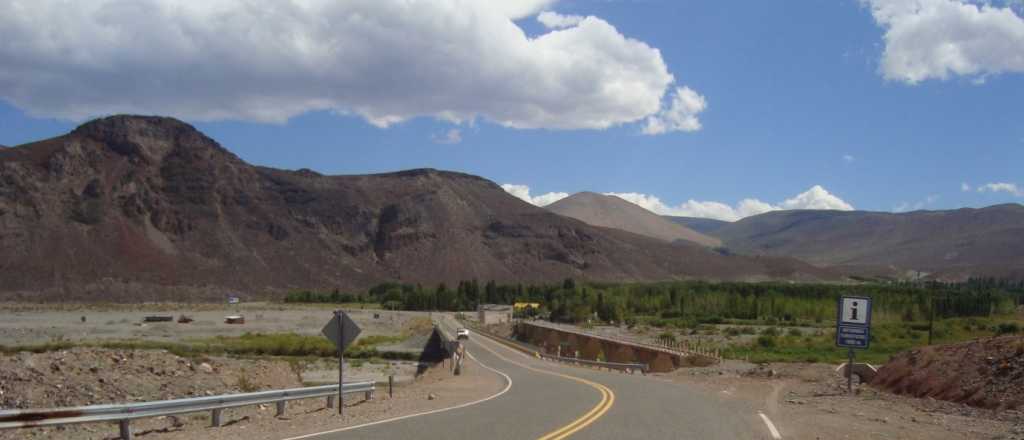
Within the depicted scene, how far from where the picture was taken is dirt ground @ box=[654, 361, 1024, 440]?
54.5ft

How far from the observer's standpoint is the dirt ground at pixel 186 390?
1859cm

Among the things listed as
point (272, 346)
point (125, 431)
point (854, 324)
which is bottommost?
point (272, 346)

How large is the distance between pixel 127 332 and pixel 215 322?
20.0 metres

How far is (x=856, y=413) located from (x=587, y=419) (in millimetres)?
7088

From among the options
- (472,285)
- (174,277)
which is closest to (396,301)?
(472,285)

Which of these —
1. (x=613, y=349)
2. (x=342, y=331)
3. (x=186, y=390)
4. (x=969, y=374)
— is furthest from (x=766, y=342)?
(x=342, y=331)

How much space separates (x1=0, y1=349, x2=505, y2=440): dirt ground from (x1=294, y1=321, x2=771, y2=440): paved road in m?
1.52

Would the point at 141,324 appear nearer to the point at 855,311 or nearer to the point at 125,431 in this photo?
the point at 125,431

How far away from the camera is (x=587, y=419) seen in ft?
57.2

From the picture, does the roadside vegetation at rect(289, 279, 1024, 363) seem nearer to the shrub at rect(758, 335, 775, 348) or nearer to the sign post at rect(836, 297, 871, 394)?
the shrub at rect(758, 335, 775, 348)

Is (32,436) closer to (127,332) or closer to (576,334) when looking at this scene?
(576,334)

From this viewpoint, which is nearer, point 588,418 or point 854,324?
point 588,418

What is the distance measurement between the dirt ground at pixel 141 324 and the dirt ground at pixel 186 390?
34446 millimetres

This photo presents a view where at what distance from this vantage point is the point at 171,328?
88.8 meters
